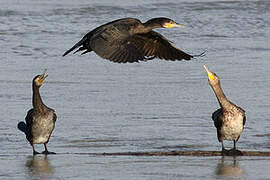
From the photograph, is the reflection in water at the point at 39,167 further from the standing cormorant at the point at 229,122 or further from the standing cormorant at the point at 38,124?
the standing cormorant at the point at 229,122

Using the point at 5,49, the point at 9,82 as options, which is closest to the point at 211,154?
the point at 9,82

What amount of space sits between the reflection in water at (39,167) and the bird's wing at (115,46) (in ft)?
4.07

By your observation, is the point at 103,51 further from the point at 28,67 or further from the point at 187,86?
the point at 28,67

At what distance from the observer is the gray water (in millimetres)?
7402

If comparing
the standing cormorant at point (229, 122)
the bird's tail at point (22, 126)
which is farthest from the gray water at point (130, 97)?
the standing cormorant at point (229, 122)

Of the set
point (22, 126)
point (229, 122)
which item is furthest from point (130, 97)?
point (229, 122)

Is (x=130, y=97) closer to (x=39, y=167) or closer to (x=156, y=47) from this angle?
(x=156, y=47)

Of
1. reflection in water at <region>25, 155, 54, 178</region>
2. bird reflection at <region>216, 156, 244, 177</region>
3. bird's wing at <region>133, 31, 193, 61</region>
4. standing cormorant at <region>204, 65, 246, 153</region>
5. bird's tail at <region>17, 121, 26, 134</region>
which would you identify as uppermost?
bird's wing at <region>133, 31, 193, 61</region>

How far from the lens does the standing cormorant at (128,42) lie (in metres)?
8.55

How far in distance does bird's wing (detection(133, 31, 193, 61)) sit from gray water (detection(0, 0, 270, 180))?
2.55 feet

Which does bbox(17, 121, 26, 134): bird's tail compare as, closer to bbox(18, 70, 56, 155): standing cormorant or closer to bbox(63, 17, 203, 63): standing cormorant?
bbox(18, 70, 56, 155): standing cormorant

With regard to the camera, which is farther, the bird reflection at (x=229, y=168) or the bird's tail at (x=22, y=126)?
the bird's tail at (x=22, y=126)

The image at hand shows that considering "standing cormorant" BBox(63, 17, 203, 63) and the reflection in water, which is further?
"standing cormorant" BBox(63, 17, 203, 63)

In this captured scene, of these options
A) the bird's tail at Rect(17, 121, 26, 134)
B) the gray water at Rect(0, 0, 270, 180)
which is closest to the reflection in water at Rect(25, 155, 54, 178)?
the gray water at Rect(0, 0, 270, 180)
